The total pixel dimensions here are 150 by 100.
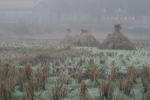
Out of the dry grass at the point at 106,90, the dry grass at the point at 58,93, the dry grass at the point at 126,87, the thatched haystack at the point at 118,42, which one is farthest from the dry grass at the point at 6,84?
the thatched haystack at the point at 118,42

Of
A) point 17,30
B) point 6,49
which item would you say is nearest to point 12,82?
point 6,49

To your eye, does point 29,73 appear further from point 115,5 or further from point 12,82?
point 115,5

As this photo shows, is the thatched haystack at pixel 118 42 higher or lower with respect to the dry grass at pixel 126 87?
higher

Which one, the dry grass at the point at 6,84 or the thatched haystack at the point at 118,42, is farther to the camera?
the thatched haystack at the point at 118,42

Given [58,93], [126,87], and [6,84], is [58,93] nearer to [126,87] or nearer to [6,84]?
[6,84]

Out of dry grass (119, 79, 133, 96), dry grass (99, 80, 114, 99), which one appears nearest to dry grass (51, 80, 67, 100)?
dry grass (99, 80, 114, 99)

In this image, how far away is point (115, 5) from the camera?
69812 mm

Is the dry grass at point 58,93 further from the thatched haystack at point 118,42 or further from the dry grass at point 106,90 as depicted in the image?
the thatched haystack at point 118,42

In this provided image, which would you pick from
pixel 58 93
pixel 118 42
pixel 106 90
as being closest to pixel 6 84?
pixel 58 93

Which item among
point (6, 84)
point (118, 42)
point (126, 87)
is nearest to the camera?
point (6, 84)

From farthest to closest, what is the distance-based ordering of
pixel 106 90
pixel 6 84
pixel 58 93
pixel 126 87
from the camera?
pixel 126 87 → pixel 106 90 → pixel 6 84 → pixel 58 93

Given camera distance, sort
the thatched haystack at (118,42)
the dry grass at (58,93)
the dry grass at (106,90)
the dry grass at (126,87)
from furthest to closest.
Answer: the thatched haystack at (118,42) < the dry grass at (126,87) < the dry grass at (106,90) < the dry grass at (58,93)

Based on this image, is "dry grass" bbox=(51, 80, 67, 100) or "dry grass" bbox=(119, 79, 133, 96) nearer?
"dry grass" bbox=(51, 80, 67, 100)

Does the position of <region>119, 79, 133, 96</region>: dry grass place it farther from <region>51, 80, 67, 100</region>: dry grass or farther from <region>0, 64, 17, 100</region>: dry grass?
<region>0, 64, 17, 100</region>: dry grass
